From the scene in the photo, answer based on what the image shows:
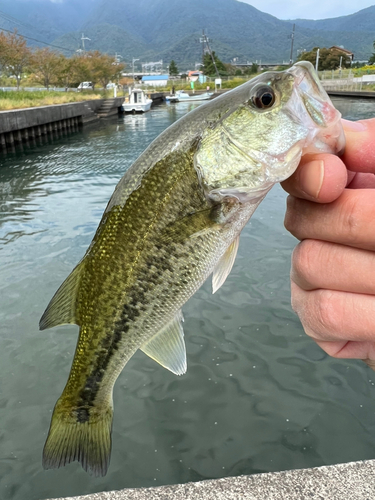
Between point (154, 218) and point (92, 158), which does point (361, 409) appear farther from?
point (92, 158)

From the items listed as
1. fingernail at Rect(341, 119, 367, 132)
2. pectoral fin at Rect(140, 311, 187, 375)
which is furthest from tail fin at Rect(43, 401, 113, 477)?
fingernail at Rect(341, 119, 367, 132)

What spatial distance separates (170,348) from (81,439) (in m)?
0.77

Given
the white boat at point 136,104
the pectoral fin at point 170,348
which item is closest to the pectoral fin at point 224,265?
the pectoral fin at point 170,348

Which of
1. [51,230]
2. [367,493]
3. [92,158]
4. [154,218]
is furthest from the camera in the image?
[92,158]

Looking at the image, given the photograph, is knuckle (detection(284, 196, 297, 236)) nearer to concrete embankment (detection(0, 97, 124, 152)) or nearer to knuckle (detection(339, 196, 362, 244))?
knuckle (detection(339, 196, 362, 244))

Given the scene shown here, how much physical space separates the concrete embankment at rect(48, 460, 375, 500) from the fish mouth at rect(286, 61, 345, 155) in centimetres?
233

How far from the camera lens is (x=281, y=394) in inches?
207

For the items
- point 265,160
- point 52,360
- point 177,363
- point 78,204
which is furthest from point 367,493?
point 78,204

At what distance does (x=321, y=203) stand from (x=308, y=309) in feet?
1.63

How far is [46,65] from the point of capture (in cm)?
5631

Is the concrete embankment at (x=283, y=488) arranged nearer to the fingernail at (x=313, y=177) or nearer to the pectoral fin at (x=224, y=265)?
the pectoral fin at (x=224, y=265)

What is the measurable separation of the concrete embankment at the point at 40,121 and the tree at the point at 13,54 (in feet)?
32.3

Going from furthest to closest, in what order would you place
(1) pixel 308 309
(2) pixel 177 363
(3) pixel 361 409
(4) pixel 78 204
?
1. (4) pixel 78 204
2. (3) pixel 361 409
3. (2) pixel 177 363
4. (1) pixel 308 309

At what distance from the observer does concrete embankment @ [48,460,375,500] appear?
8.68ft
